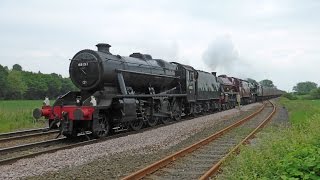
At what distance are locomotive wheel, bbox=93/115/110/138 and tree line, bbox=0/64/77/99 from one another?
80.1 meters

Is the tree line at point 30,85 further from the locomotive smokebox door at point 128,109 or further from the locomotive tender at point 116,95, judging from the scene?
the locomotive smokebox door at point 128,109

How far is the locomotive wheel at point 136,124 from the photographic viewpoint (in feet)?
58.3

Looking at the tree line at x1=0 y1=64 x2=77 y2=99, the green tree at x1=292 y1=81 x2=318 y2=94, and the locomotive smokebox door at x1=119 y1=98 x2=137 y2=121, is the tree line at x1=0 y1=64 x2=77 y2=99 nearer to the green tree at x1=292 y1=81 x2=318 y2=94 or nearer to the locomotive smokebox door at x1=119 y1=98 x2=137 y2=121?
the locomotive smokebox door at x1=119 y1=98 x2=137 y2=121

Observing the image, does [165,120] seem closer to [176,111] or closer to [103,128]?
[176,111]

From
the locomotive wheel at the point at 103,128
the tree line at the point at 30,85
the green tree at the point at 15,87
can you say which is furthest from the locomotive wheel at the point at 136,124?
the green tree at the point at 15,87

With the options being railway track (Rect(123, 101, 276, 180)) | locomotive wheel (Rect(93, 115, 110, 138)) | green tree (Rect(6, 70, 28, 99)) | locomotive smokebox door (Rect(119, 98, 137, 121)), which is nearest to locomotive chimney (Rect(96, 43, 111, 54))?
locomotive smokebox door (Rect(119, 98, 137, 121))

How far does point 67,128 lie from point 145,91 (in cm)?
638

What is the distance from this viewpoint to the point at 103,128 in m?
15.4

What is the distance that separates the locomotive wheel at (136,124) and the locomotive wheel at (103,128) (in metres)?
1.87

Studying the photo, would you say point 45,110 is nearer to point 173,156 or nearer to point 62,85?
point 173,156

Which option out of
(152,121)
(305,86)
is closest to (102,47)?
(152,121)

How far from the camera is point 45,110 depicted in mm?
15188

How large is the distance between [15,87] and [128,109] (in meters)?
87.1

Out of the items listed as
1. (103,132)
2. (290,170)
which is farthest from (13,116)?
(290,170)
